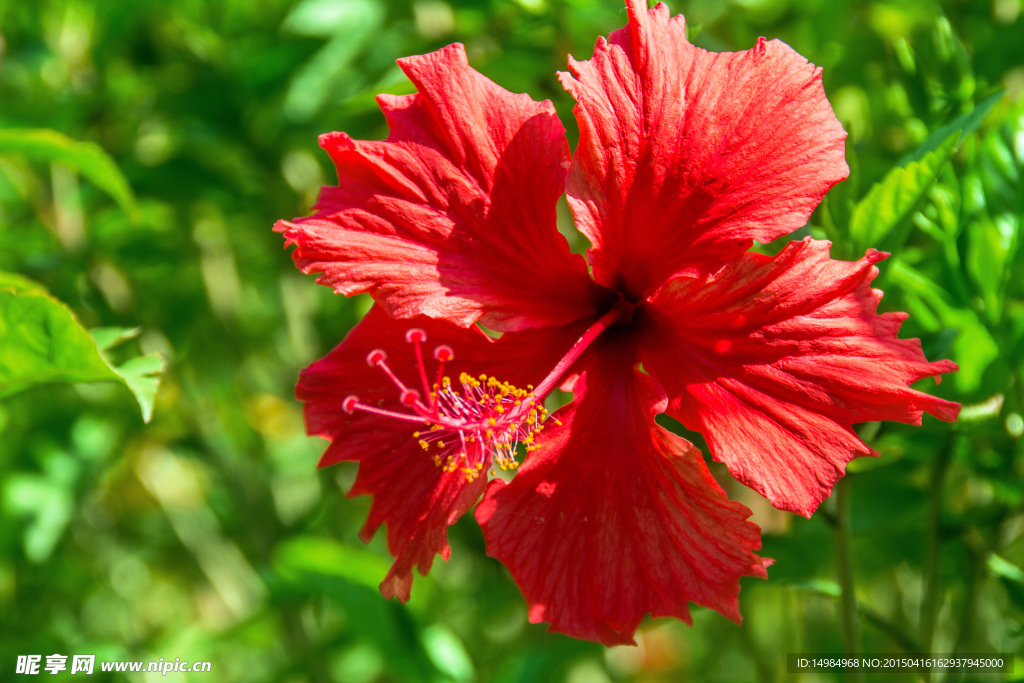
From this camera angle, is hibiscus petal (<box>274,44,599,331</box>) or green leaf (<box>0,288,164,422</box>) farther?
green leaf (<box>0,288,164,422</box>)

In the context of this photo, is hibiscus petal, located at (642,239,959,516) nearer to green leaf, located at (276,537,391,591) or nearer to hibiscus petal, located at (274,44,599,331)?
hibiscus petal, located at (274,44,599,331)

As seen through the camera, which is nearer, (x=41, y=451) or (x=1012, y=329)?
(x=1012, y=329)

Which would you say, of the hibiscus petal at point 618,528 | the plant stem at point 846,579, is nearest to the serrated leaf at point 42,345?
the hibiscus petal at point 618,528

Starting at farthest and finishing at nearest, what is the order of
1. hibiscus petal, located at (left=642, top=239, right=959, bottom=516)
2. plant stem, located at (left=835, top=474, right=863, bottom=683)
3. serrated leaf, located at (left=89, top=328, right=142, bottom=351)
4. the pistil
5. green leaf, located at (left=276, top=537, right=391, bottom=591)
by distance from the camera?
green leaf, located at (left=276, top=537, right=391, bottom=591)
serrated leaf, located at (left=89, top=328, right=142, bottom=351)
plant stem, located at (left=835, top=474, right=863, bottom=683)
the pistil
hibiscus petal, located at (left=642, top=239, right=959, bottom=516)

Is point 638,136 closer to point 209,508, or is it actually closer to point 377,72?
A: point 377,72

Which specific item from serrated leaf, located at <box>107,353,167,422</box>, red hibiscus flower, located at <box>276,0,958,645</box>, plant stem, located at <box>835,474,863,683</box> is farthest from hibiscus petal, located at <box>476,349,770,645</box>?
serrated leaf, located at <box>107,353,167,422</box>

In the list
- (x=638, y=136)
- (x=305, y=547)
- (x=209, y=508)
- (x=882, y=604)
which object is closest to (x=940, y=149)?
(x=638, y=136)
